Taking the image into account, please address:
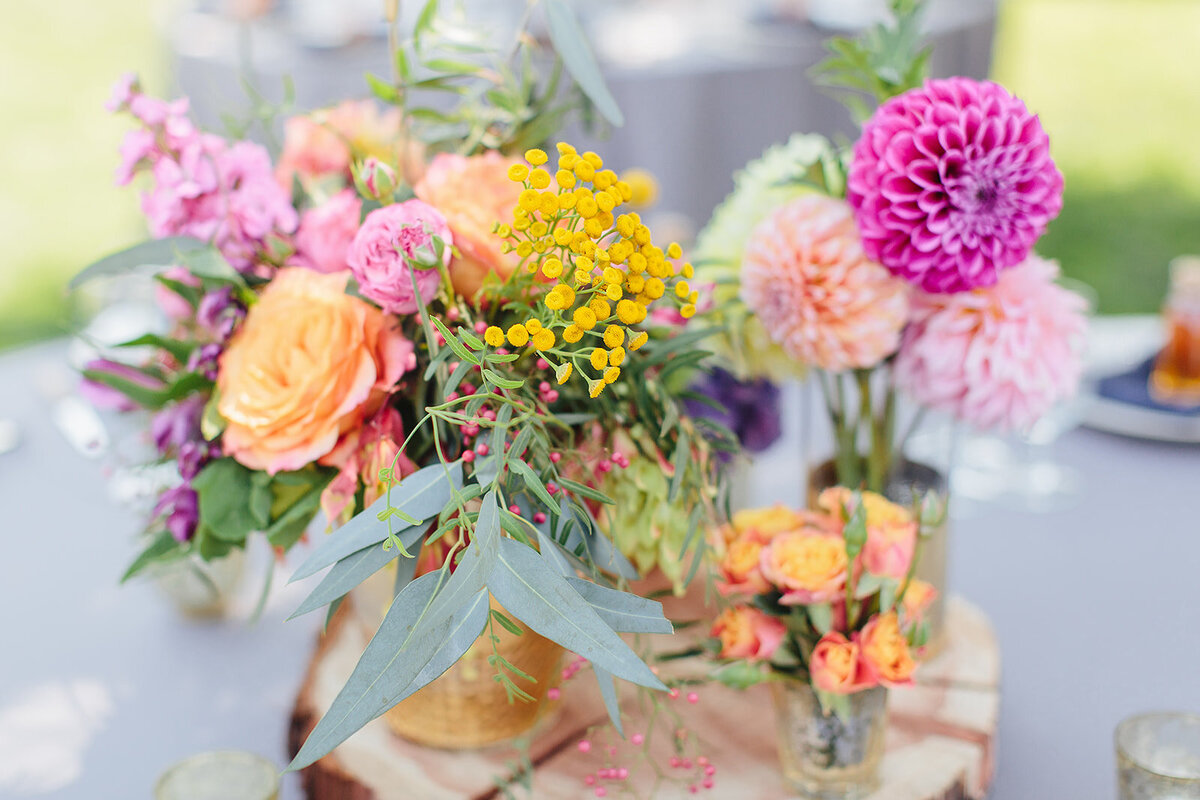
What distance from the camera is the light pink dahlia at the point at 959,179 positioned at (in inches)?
25.3

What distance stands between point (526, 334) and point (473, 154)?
266mm

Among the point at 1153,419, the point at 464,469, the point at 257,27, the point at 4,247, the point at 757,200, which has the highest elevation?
the point at 257,27

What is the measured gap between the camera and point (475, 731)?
72 cm

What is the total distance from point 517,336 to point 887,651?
0.29 metres

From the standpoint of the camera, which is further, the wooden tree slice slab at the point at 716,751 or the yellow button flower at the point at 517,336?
the wooden tree slice slab at the point at 716,751

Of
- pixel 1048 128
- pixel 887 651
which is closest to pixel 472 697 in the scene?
pixel 887 651

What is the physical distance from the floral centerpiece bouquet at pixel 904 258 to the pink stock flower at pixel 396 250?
0.24 m

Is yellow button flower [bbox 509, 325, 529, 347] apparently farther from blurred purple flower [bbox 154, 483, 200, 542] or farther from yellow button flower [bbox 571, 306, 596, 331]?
blurred purple flower [bbox 154, 483, 200, 542]

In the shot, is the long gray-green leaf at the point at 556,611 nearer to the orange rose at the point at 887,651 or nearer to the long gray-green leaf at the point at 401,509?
the long gray-green leaf at the point at 401,509

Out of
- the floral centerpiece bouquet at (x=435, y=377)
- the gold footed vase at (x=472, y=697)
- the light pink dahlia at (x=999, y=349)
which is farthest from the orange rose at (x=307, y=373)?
the light pink dahlia at (x=999, y=349)

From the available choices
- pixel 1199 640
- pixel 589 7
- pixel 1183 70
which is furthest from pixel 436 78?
pixel 1183 70

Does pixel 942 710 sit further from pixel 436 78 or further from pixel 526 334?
pixel 436 78

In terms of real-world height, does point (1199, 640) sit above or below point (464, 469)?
below

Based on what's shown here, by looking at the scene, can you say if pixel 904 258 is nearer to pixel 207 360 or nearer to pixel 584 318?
pixel 584 318
